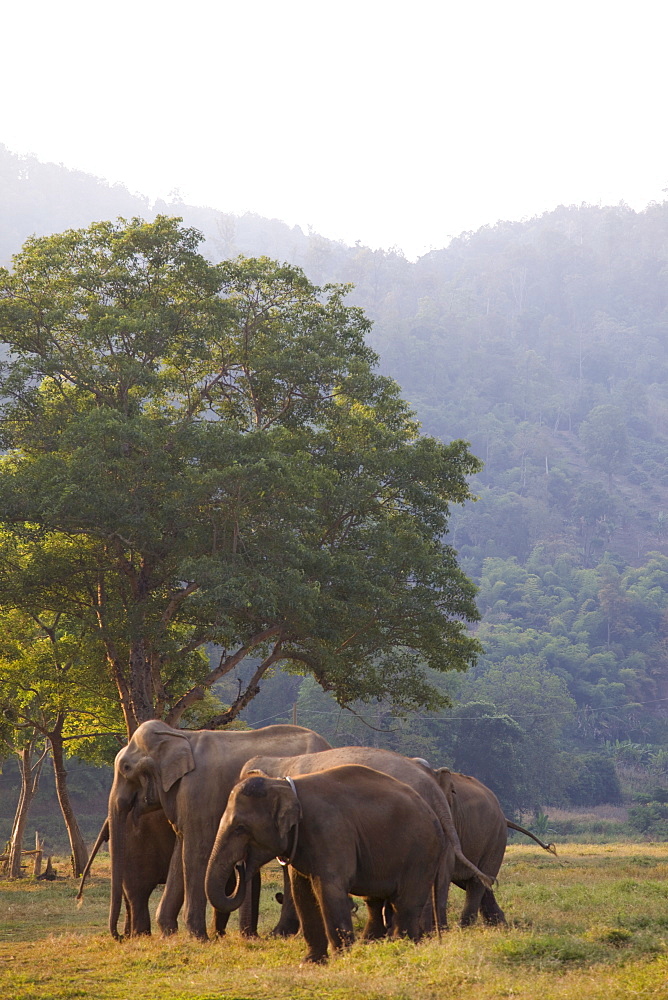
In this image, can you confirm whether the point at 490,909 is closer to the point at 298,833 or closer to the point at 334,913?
the point at 334,913

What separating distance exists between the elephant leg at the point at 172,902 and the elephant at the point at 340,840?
3.15 meters

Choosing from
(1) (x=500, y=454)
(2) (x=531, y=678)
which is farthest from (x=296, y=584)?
(1) (x=500, y=454)

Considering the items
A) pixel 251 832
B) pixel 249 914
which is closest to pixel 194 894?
pixel 249 914

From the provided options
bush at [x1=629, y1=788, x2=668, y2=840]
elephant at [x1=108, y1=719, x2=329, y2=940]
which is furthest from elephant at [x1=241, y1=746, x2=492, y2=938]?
bush at [x1=629, y1=788, x2=668, y2=840]

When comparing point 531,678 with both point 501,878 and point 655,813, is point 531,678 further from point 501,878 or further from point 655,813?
point 501,878

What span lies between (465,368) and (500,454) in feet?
99.3

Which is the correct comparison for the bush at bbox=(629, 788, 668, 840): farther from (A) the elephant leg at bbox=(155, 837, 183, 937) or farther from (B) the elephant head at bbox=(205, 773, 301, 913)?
(B) the elephant head at bbox=(205, 773, 301, 913)

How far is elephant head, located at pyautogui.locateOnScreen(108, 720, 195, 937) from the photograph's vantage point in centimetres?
1312

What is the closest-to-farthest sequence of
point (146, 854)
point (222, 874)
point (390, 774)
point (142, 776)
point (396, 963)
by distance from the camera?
1. point (396, 963)
2. point (222, 874)
3. point (390, 774)
4. point (142, 776)
5. point (146, 854)

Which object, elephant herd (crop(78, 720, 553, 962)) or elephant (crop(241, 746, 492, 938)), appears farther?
elephant (crop(241, 746, 492, 938))

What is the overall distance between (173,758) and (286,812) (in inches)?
144

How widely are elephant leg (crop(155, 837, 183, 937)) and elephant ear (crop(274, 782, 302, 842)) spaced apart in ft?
12.7

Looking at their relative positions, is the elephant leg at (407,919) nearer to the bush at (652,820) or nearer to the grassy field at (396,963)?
the grassy field at (396,963)

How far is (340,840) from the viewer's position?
9812 millimetres
